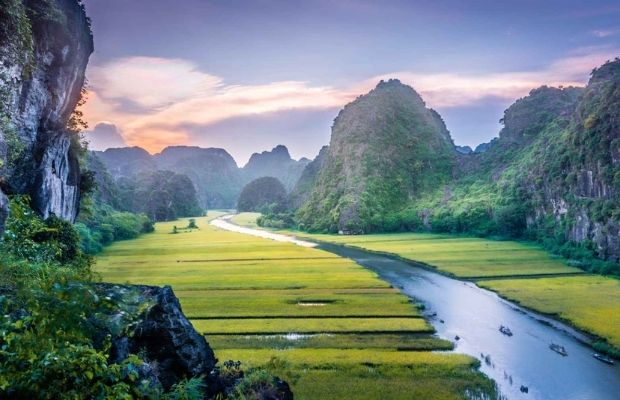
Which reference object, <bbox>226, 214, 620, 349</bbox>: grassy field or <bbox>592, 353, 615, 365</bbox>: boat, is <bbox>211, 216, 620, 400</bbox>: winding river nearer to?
<bbox>592, 353, 615, 365</bbox>: boat

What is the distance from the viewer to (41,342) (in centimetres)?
626

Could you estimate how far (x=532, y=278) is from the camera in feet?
148

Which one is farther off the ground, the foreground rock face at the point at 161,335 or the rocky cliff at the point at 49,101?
the rocky cliff at the point at 49,101

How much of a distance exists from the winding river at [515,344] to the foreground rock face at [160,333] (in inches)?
600

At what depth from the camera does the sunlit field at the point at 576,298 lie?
2883cm

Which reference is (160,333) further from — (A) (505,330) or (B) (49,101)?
(B) (49,101)

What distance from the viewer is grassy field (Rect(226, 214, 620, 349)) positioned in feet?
102

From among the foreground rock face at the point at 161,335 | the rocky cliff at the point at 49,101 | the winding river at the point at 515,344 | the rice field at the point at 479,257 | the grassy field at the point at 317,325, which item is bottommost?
the winding river at the point at 515,344

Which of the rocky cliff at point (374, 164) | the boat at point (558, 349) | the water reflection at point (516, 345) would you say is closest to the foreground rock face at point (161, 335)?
the water reflection at point (516, 345)

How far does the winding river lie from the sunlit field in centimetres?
132

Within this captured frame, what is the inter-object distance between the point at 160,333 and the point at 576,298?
36584 millimetres

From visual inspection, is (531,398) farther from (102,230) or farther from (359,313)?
(102,230)

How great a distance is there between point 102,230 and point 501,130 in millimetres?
127732

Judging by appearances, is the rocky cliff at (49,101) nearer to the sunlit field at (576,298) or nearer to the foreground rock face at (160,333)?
the foreground rock face at (160,333)
